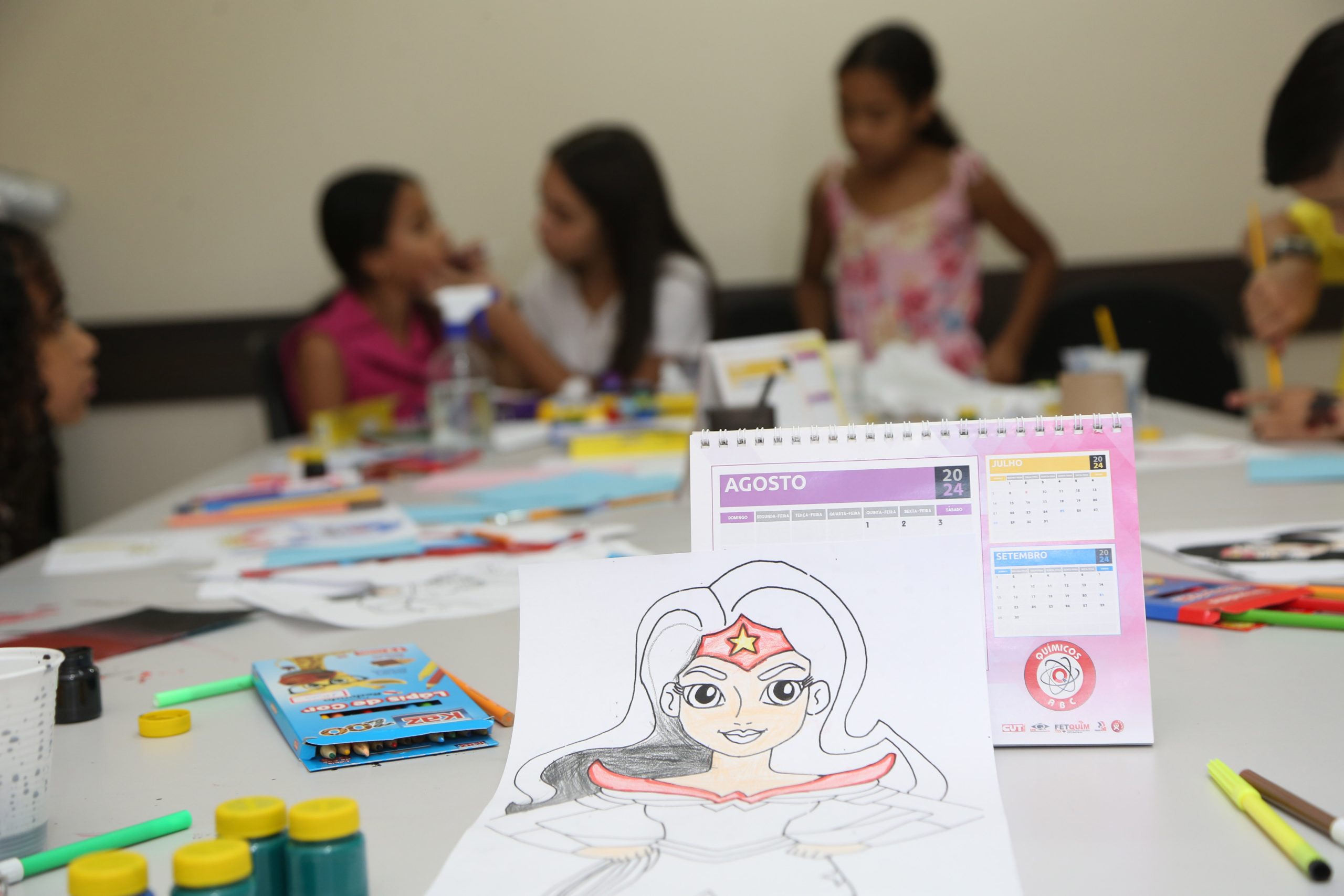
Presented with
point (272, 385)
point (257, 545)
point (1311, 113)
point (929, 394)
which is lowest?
point (257, 545)

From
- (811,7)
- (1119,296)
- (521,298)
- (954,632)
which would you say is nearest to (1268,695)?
(954,632)

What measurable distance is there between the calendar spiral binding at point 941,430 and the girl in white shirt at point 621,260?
6.58 ft

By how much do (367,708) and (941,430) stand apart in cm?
36

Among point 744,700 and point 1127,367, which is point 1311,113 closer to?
point 1127,367

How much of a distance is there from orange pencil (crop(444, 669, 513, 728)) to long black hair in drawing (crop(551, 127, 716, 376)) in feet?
6.50

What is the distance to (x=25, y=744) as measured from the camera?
514mm

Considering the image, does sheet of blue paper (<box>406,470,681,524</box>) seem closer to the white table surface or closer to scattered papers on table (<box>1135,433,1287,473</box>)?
the white table surface

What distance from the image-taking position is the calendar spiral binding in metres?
0.63

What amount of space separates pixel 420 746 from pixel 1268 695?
479 millimetres

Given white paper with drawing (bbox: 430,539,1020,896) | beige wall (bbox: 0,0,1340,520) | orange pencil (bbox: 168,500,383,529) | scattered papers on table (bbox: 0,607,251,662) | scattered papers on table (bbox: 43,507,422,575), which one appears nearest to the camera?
white paper with drawing (bbox: 430,539,1020,896)

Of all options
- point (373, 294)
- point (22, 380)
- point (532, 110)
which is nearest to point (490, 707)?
point (22, 380)

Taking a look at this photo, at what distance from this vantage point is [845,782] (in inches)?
21.9

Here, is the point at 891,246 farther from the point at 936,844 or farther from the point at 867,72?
the point at 936,844

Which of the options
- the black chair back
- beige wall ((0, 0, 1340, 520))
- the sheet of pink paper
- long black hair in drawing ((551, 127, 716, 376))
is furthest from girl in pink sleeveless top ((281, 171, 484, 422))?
the sheet of pink paper
